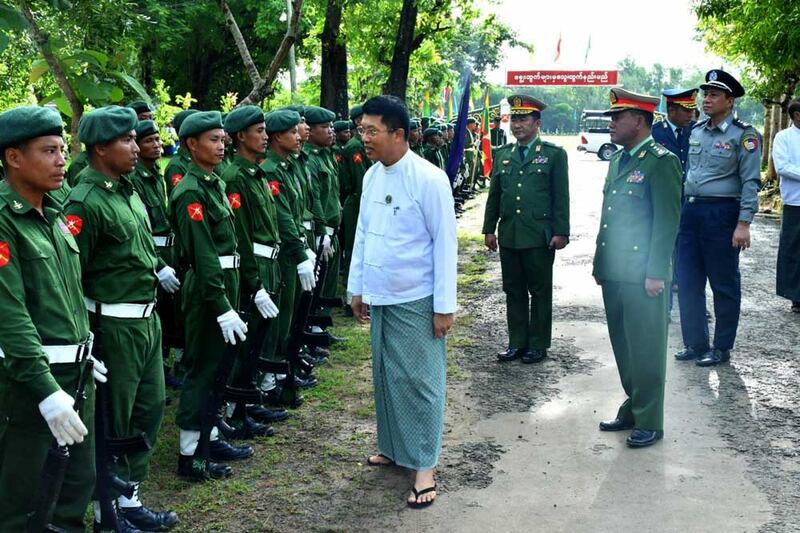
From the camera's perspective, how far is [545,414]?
6.13 metres

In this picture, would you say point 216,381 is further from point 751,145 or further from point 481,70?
point 481,70

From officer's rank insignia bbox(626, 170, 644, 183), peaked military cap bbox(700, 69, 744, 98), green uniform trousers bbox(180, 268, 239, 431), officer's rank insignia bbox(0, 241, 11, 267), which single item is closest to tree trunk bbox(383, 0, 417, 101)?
peaked military cap bbox(700, 69, 744, 98)

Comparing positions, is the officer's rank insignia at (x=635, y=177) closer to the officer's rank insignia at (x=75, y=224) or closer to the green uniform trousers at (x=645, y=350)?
the green uniform trousers at (x=645, y=350)

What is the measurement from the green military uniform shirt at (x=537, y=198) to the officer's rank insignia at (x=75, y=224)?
13.8 ft

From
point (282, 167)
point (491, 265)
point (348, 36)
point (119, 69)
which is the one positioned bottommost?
point (491, 265)

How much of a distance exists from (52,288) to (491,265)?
32.1ft

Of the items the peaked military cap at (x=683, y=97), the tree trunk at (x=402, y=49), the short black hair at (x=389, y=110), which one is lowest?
the short black hair at (x=389, y=110)

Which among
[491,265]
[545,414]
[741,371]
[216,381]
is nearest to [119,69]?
[216,381]

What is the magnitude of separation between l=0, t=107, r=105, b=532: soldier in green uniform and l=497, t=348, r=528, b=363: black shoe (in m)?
4.57

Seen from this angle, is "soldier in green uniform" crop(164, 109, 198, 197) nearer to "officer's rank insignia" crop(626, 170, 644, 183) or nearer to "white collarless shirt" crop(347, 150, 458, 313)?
"white collarless shirt" crop(347, 150, 458, 313)

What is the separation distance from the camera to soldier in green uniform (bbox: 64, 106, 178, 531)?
3977 millimetres

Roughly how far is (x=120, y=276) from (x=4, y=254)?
93 cm

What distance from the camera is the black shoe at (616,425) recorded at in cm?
577

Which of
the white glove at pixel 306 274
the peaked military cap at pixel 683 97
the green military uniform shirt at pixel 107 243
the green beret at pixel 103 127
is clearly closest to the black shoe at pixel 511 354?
the white glove at pixel 306 274
